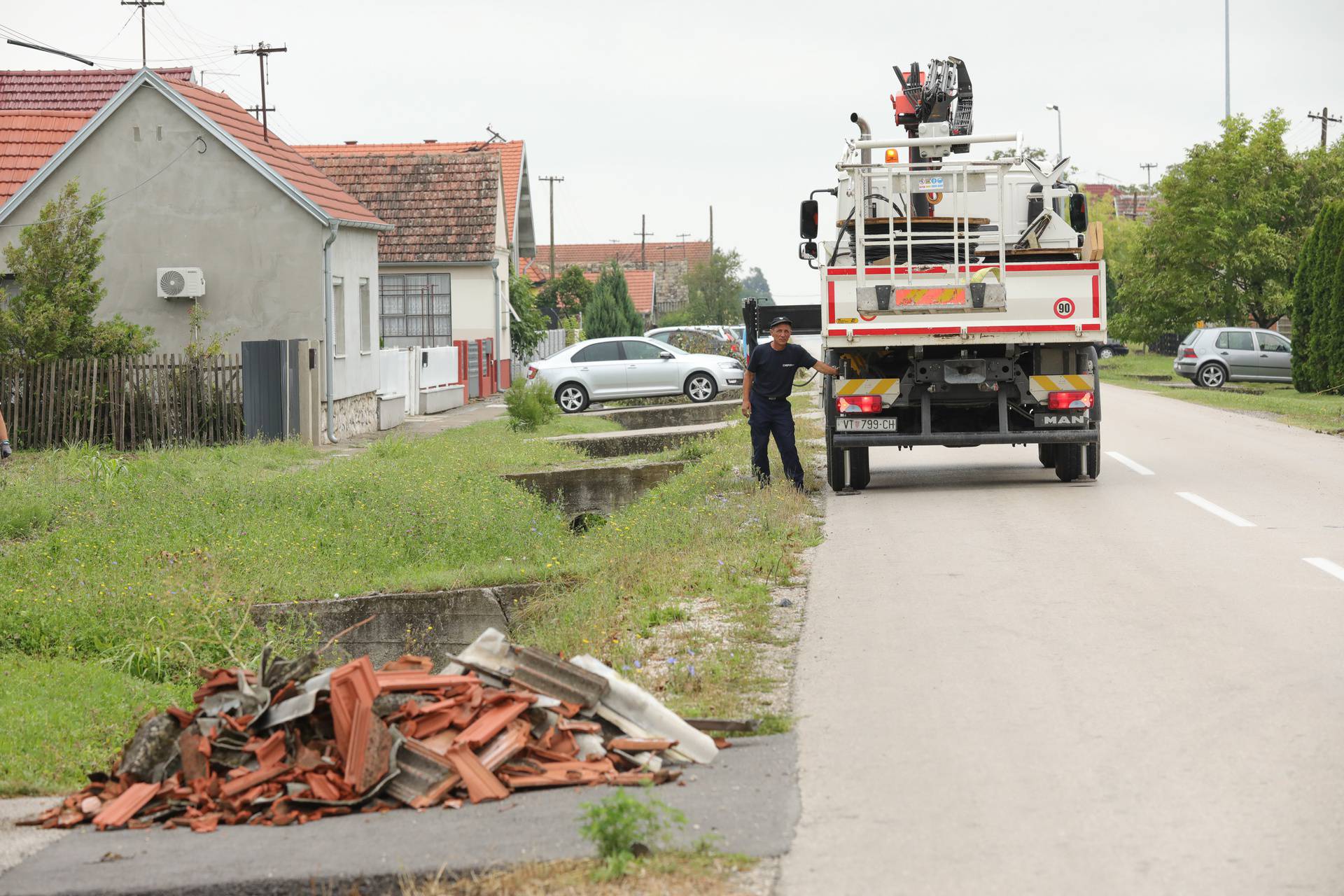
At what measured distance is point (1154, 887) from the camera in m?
4.56

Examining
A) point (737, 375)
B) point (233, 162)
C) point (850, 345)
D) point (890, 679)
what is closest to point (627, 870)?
point (890, 679)

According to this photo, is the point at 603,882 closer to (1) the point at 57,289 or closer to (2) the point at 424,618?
(2) the point at 424,618

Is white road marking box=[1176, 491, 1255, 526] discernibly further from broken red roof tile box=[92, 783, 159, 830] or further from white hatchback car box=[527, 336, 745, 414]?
white hatchback car box=[527, 336, 745, 414]

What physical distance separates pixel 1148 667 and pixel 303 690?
3909mm

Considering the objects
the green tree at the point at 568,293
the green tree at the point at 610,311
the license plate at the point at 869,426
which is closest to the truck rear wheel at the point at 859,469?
the license plate at the point at 869,426

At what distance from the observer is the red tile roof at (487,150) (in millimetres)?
44969

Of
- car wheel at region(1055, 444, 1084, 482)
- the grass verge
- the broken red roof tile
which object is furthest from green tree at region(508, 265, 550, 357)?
the grass verge

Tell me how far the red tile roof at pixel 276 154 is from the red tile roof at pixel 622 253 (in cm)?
8511

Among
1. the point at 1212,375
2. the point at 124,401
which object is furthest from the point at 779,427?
the point at 1212,375

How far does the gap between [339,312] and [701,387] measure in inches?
381

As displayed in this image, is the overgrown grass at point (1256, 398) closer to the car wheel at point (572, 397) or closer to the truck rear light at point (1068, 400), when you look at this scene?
the truck rear light at point (1068, 400)

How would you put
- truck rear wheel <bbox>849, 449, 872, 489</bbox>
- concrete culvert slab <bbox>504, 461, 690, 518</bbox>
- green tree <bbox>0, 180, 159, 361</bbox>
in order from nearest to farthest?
1. truck rear wheel <bbox>849, 449, 872, 489</bbox>
2. concrete culvert slab <bbox>504, 461, 690, 518</bbox>
3. green tree <bbox>0, 180, 159, 361</bbox>

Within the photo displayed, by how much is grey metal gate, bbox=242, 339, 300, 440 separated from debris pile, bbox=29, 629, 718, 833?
1599 centimetres

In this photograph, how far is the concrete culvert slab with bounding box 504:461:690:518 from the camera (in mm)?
19219
